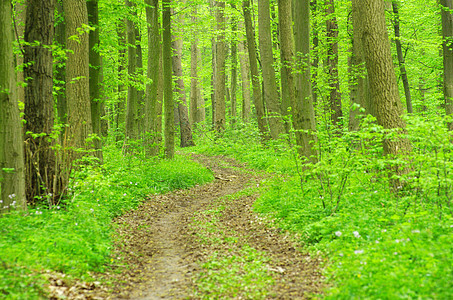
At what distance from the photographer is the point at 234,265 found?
539cm

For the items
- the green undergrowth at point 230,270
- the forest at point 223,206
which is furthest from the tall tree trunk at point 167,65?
the green undergrowth at point 230,270

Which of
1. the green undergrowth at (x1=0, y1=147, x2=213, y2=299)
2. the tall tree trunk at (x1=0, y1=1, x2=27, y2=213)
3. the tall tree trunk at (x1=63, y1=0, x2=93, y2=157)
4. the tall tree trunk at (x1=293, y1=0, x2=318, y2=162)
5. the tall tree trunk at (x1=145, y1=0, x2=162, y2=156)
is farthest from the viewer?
the tall tree trunk at (x1=145, y1=0, x2=162, y2=156)

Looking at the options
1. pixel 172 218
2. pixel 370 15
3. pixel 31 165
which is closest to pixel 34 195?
pixel 31 165

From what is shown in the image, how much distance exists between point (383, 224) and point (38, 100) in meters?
6.60

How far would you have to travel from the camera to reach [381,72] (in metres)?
7.25

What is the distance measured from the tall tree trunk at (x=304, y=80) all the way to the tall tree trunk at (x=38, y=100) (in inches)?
238

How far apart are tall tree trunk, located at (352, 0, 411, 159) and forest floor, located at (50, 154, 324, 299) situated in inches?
124

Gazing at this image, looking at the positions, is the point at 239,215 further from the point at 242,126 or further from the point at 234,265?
the point at 242,126

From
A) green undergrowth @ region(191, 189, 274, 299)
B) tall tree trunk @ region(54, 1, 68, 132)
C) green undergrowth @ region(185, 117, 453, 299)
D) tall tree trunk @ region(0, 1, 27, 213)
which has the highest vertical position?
tall tree trunk @ region(54, 1, 68, 132)

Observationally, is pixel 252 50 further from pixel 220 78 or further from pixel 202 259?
pixel 202 259

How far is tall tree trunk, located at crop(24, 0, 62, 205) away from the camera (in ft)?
21.8

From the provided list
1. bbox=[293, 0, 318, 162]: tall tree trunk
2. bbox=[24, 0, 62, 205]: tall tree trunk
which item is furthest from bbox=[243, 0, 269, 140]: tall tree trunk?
bbox=[24, 0, 62, 205]: tall tree trunk

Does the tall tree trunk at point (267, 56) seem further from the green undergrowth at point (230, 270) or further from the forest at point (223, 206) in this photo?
the green undergrowth at point (230, 270)

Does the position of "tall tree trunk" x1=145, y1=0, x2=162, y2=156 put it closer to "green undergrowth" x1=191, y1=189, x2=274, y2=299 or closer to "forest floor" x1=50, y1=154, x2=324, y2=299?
"forest floor" x1=50, y1=154, x2=324, y2=299
